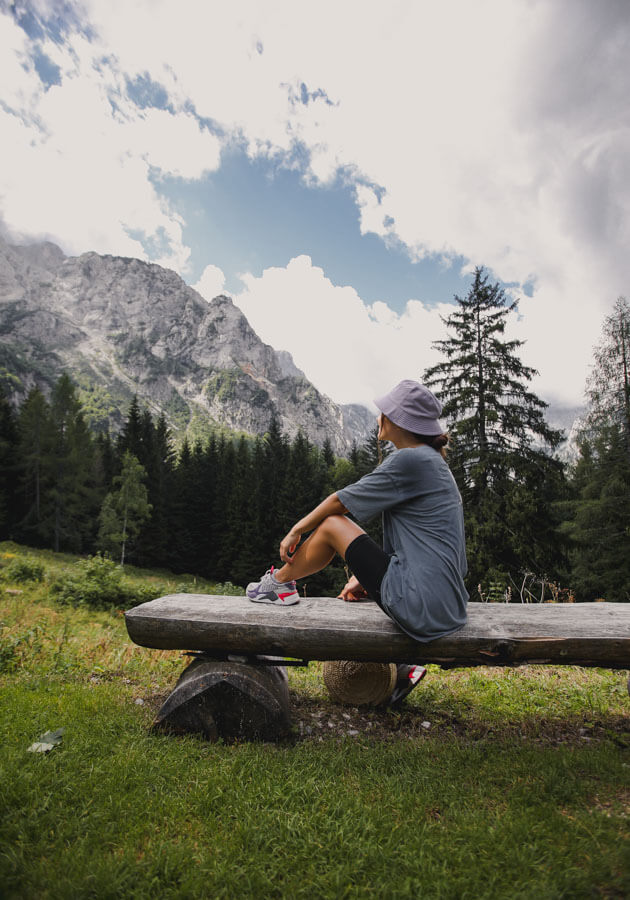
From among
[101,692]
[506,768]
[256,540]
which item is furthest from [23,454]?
[506,768]

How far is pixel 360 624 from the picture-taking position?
3.48 m

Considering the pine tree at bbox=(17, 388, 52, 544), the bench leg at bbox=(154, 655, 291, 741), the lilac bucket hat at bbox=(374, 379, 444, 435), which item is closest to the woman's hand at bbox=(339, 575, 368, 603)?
the bench leg at bbox=(154, 655, 291, 741)

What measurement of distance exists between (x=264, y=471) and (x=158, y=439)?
12.9 meters

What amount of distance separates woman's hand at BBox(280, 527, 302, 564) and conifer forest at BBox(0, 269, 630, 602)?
213 inches

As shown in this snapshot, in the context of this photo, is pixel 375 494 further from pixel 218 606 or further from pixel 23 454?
pixel 23 454

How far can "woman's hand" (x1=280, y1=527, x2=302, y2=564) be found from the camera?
3.64 metres

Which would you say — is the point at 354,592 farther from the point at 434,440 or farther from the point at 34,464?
the point at 34,464

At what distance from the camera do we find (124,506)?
36.2 meters

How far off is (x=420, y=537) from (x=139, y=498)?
118ft

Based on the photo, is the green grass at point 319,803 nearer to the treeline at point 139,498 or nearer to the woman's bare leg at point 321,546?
the woman's bare leg at point 321,546

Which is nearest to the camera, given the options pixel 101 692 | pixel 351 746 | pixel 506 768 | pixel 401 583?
pixel 506 768

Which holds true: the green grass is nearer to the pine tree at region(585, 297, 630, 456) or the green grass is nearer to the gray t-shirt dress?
the gray t-shirt dress

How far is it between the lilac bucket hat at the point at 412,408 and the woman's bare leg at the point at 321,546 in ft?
2.93

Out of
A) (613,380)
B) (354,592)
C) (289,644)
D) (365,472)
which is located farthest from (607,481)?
(365,472)
